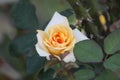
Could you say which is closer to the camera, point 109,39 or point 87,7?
point 109,39

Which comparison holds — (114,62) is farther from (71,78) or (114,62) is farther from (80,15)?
(80,15)

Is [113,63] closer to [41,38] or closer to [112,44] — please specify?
[112,44]

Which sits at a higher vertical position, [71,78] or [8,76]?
[71,78]

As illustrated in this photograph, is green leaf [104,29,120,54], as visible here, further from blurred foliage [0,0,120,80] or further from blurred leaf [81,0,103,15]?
blurred leaf [81,0,103,15]

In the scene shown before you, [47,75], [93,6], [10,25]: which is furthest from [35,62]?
[10,25]

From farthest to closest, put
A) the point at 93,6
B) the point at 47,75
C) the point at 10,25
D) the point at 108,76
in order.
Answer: the point at 10,25 → the point at 93,6 → the point at 47,75 → the point at 108,76

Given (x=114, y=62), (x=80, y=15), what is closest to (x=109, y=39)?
(x=114, y=62)

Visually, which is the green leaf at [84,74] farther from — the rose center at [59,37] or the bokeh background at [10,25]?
the bokeh background at [10,25]
